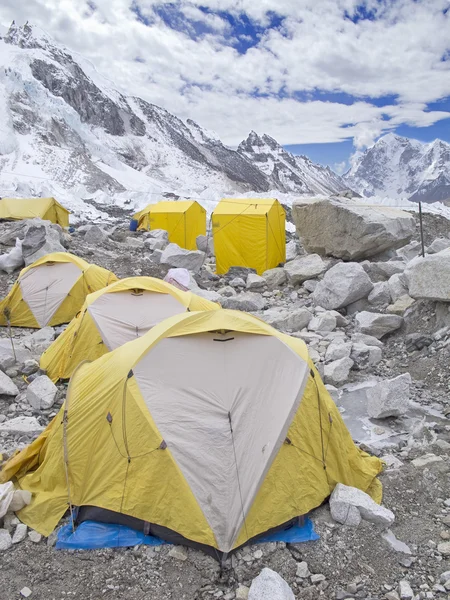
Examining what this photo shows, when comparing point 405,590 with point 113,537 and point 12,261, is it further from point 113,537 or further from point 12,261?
point 12,261

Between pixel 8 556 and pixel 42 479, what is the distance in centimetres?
80

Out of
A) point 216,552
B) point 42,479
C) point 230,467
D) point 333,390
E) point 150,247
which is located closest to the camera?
point 216,552

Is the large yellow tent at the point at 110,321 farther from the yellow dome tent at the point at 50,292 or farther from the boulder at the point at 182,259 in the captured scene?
the boulder at the point at 182,259

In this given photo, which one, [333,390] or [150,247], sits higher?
[333,390]

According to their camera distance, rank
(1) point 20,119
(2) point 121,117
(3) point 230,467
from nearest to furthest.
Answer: (3) point 230,467 < (1) point 20,119 < (2) point 121,117

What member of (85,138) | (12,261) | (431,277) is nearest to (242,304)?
(431,277)

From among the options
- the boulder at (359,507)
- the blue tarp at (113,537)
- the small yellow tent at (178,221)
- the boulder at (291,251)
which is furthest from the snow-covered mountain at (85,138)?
the boulder at (359,507)

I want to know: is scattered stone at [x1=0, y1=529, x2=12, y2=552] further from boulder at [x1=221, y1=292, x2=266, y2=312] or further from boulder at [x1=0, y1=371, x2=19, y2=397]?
boulder at [x1=221, y1=292, x2=266, y2=312]

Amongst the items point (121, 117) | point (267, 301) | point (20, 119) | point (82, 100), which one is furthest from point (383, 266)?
point (121, 117)

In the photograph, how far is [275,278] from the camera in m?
15.2

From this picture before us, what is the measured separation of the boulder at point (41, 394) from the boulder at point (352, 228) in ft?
35.2

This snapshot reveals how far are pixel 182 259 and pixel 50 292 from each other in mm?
6642

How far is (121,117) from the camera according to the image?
401ft

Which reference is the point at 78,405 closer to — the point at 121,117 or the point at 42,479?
the point at 42,479
